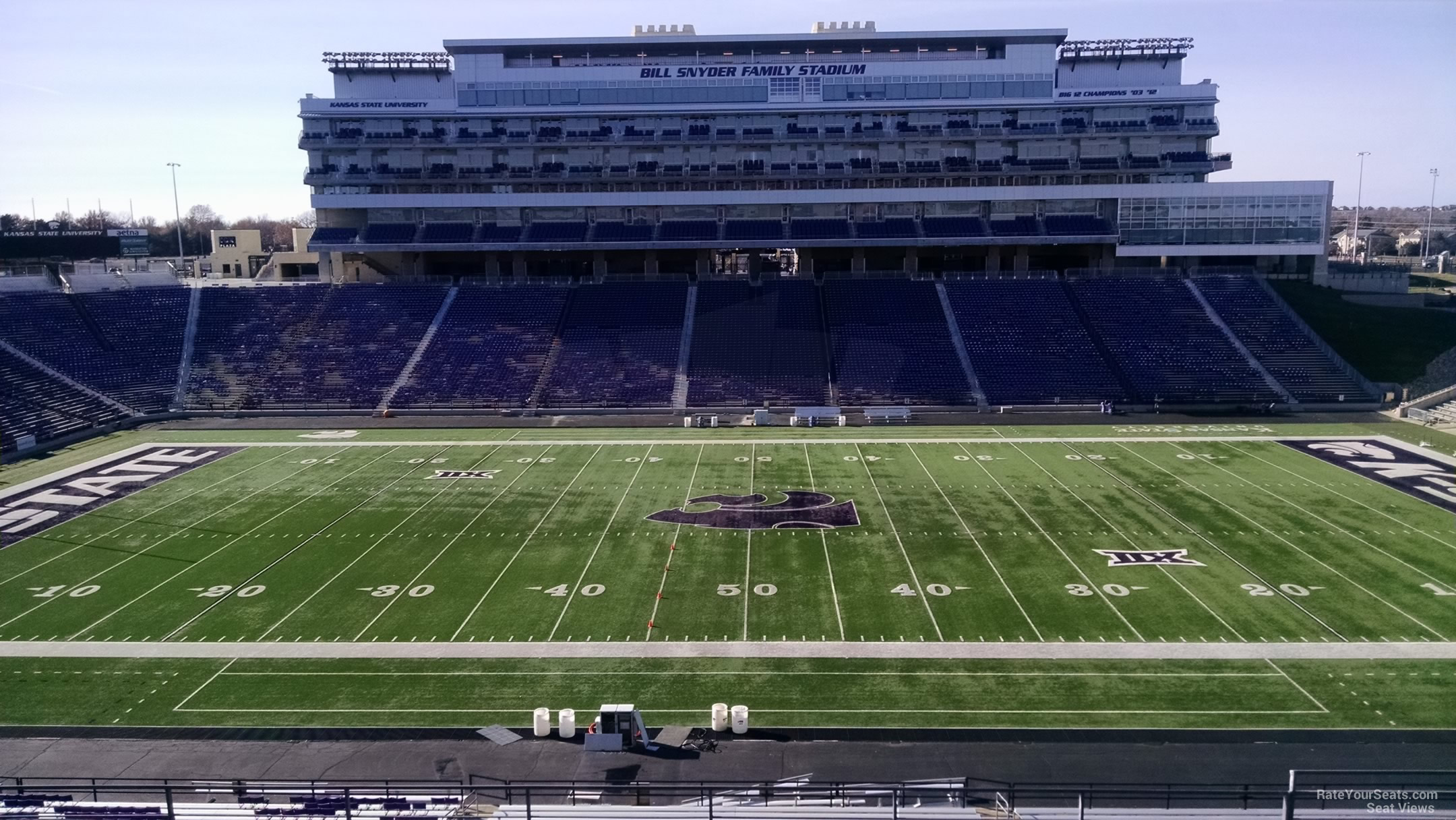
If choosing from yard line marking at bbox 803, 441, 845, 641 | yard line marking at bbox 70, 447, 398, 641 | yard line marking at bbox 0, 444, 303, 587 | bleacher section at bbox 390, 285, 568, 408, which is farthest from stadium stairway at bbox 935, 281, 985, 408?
yard line marking at bbox 0, 444, 303, 587

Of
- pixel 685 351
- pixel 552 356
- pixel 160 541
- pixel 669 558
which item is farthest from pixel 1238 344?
pixel 160 541

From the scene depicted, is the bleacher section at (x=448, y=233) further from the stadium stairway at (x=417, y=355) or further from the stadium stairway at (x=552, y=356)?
the stadium stairway at (x=552, y=356)

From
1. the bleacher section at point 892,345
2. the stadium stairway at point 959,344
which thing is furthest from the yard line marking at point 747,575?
the stadium stairway at point 959,344

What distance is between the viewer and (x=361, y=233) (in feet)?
198

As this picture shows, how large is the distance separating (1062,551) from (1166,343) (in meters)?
28.5

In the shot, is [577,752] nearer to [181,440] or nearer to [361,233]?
[181,440]

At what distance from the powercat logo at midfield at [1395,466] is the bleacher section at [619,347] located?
2718cm

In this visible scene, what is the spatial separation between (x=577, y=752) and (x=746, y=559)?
9.71 m

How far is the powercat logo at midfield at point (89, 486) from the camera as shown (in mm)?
29328

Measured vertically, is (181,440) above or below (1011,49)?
below

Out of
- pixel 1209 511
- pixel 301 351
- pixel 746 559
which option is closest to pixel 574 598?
pixel 746 559

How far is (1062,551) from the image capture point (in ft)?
83.8

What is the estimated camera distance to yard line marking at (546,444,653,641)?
851 inches

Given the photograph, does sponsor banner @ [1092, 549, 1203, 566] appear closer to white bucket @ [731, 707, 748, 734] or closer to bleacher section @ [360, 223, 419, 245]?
white bucket @ [731, 707, 748, 734]
